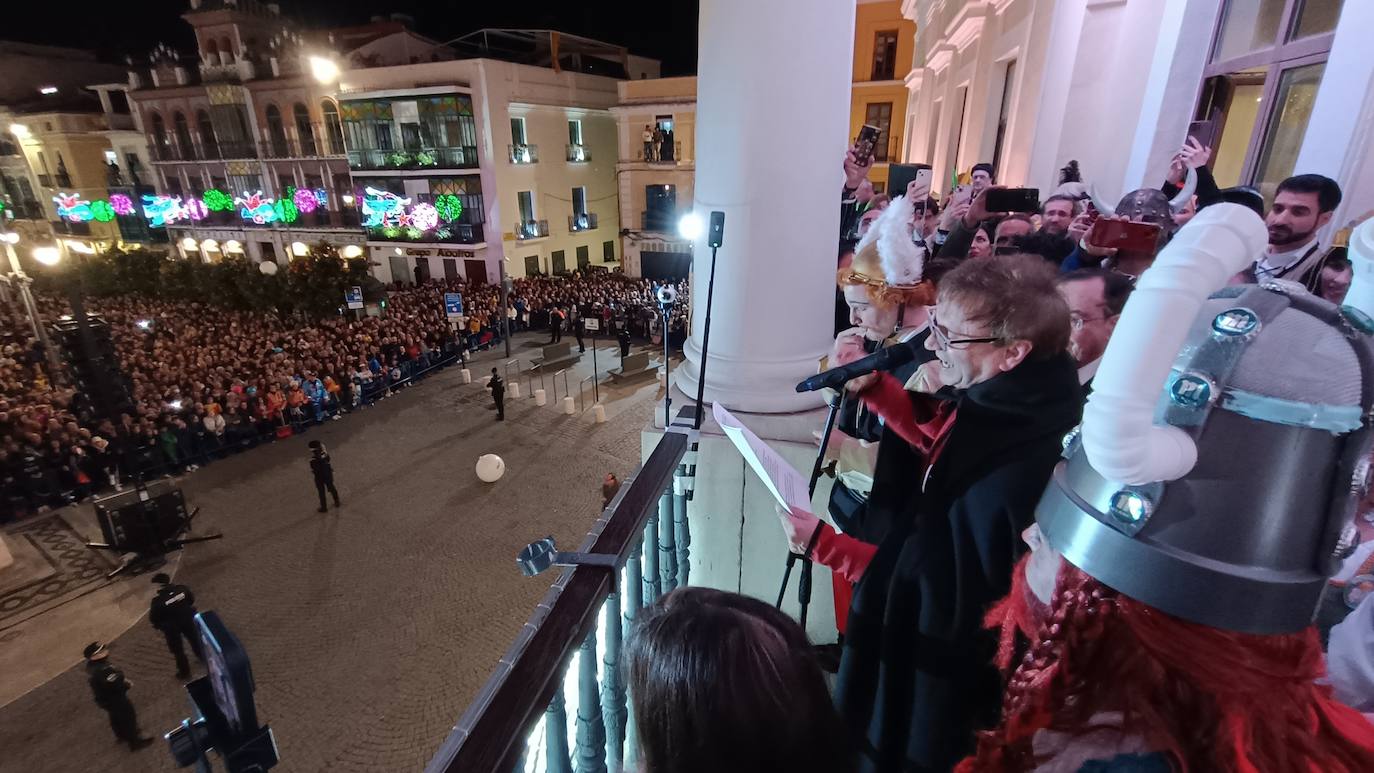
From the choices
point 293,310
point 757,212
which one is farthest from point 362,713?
point 293,310

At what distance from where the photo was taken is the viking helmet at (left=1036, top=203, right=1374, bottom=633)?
85 cm

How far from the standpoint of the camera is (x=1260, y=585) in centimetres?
89

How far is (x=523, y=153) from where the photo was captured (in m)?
23.8

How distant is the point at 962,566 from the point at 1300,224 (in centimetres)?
250

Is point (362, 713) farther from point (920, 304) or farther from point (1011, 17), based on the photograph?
point (1011, 17)

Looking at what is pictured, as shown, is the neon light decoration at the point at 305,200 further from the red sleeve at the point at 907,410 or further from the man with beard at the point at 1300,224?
the man with beard at the point at 1300,224

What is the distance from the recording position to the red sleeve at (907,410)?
2234 mm

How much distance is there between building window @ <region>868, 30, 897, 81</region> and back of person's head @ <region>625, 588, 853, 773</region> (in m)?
25.5

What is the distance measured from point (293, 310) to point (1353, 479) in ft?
77.7

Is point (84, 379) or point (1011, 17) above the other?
point (1011, 17)

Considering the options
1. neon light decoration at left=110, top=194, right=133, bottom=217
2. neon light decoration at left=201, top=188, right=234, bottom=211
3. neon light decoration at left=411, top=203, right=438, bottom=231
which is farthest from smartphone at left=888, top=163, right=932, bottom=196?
neon light decoration at left=110, top=194, right=133, bottom=217

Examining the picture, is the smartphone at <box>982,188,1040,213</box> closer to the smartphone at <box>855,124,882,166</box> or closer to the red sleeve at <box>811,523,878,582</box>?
the smartphone at <box>855,124,882,166</box>

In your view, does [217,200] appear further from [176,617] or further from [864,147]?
[864,147]

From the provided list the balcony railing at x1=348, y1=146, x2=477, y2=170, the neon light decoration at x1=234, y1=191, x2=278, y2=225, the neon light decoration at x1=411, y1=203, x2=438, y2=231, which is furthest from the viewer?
the neon light decoration at x1=234, y1=191, x2=278, y2=225
